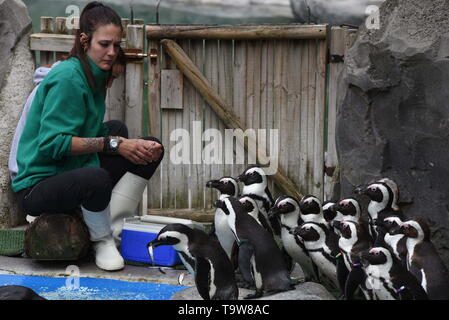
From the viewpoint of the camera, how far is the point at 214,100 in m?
6.67

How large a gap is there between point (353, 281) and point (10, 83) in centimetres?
332

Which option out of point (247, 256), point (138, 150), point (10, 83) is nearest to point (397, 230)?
point (247, 256)

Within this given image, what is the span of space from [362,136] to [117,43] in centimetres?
168

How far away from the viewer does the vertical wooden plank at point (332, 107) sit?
650 centimetres

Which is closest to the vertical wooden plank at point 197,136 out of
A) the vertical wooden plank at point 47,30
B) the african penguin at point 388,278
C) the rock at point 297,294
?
the vertical wooden plank at point 47,30

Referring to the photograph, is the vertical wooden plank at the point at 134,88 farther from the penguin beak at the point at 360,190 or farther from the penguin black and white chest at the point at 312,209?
the penguin beak at the point at 360,190

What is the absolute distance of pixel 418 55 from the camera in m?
4.91

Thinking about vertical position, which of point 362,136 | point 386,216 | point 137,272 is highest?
point 362,136

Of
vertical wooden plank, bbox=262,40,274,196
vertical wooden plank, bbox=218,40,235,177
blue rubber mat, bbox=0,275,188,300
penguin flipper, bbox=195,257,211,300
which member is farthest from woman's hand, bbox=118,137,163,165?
vertical wooden plank, bbox=262,40,274,196

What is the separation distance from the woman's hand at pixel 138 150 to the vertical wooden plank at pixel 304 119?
1.70m

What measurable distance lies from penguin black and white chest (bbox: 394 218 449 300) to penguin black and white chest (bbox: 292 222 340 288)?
46 cm
